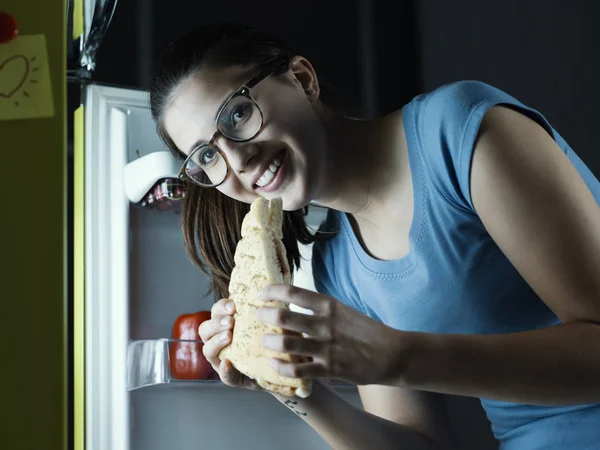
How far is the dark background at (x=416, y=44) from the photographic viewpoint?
204 centimetres

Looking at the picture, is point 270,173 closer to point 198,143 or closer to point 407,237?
point 198,143

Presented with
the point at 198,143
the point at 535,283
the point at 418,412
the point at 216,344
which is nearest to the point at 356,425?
the point at 418,412

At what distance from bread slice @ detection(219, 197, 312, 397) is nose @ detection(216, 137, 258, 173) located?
11 centimetres

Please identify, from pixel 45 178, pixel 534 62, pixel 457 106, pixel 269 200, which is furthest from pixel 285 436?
pixel 534 62

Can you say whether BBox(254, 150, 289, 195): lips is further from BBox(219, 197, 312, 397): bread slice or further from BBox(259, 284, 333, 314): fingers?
BBox(259, 284, 333, 314): fingers

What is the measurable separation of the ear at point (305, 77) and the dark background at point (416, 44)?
1.92ft

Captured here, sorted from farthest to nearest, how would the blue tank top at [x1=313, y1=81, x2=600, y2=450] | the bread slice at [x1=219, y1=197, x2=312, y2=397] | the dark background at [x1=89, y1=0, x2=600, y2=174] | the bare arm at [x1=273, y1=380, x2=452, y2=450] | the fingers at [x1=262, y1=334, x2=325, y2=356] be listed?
1. the dark background at [x1=89, y1=0, x2=600, y2=174]
2. the bare arm at [x1=273, y1=380, x2=452, y2=450]
3. the blue tank top at [x1=313, y1=81, x2=600, y2=450]
4. the bread slice at [x1=219, y1=197, x2=312, y2=397]
5. the fingers at [x1=262, y1=334, x2=325, y2=356]

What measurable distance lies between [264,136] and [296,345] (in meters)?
0.43

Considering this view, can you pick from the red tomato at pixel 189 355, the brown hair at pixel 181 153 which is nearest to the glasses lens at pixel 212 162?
the brown hair at pixel 181 153

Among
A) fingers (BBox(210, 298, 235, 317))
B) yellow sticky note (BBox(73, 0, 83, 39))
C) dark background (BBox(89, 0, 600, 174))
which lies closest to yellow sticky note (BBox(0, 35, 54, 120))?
fingers (BBox(210, 298, 235, 317))

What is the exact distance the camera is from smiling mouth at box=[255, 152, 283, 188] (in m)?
1.26

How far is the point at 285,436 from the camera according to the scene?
5.69 feet

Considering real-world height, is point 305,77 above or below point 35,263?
above

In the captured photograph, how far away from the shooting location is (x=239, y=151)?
124 centimetres
